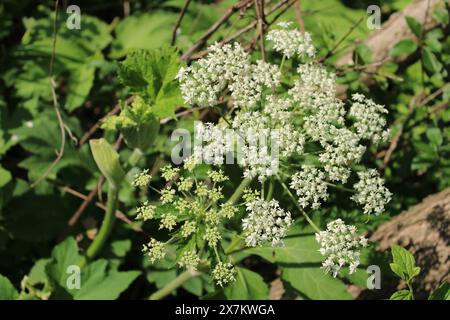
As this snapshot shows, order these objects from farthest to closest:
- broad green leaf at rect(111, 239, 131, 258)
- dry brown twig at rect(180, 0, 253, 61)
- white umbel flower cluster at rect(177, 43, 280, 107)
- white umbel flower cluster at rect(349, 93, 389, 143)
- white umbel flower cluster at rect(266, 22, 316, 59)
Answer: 1. broad green leaf at rect(111, 239, 131, 258)
2. dry brown twig at rect(180, 0, 253, 61)
3. white umbel flower cluster at rect(266, 22, 316, 59)
4. white umbel flower cluster at rect(349, 93, 389, 143)
5. white umbel flower cluster at rect(177, 43, 280, 107)

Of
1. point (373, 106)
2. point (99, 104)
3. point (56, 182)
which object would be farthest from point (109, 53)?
point (373, 106)

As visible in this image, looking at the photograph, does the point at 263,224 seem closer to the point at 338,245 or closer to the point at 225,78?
the point at 338,245

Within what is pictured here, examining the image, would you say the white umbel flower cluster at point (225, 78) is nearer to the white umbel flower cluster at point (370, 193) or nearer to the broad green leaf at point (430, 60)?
the white umbel flower cluster at point (370, 193)

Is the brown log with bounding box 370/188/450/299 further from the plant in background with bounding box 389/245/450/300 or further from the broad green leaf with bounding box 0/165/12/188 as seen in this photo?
the broad green leaf with bounding box 0/165/12/188

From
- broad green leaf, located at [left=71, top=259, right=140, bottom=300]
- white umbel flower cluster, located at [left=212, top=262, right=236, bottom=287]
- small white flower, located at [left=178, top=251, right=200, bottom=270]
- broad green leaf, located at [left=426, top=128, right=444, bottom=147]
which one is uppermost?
broad green leaf, located at [left=426, top=128, right=444, bottom=147]

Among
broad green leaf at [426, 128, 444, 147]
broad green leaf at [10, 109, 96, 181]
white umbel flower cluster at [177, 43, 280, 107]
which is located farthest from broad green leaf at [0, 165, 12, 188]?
broad green leaf at [426, 128, 444, 147]
